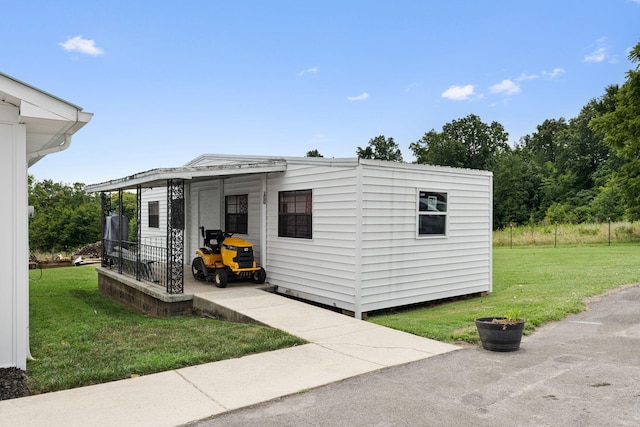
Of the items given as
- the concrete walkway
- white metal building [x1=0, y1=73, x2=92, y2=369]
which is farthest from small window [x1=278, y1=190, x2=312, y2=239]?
white metal building [x1=0, y1=73, x2=92, y2=369]

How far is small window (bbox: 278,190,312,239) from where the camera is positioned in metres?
9.20

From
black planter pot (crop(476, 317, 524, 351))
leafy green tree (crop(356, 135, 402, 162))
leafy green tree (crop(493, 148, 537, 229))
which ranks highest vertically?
leafy green tree (crop(356, 135, 402, 162))

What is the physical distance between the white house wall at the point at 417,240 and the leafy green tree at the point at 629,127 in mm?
11759

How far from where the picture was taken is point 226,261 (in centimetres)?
990

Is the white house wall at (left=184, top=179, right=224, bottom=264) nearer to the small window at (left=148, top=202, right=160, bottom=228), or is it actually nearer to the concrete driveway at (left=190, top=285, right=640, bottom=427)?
the small window at (left=148, top=202, right=160, bottom=228)

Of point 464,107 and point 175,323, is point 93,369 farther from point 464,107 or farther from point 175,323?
point 464,107

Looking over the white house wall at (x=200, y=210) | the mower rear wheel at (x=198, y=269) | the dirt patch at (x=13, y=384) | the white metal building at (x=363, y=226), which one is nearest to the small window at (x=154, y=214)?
the white house wall at (x=200, y=210)

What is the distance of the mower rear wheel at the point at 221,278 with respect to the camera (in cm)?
966

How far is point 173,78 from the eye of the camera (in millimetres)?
17109

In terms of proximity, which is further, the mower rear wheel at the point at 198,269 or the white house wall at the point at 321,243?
the mower rear wheel at the point at 198,269

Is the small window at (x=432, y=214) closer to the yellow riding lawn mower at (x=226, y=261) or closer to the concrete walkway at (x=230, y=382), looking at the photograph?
the concrete walkway at (x=230, y=382)

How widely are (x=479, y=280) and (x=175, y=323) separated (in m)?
6.83

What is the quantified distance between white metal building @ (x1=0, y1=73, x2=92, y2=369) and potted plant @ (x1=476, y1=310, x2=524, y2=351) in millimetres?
5443

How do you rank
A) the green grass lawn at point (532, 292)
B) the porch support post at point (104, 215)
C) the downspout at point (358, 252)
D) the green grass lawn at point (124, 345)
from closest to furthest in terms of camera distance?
the green grass lawn at point (124, 345) → the green grass lawn at point (532, 292) → the downspout at point (358, 252) → the porch support post at point (104, 215)
